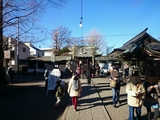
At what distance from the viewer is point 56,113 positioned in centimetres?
702

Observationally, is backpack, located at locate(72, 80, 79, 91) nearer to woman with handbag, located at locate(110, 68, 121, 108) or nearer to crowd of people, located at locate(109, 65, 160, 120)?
woman with handbag, located at locate(110, 68, 121, 108)

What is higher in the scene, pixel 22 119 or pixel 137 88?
pixel 137 88

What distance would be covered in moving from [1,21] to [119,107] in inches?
303

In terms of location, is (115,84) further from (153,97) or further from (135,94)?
(135,94)

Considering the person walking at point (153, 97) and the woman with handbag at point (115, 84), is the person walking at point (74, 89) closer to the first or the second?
the woman with handbag at point (115, 84)

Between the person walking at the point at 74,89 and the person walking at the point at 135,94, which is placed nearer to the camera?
the person walking at the point at 135,94

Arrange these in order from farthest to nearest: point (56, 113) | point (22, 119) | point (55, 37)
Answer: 1. point (55, 37)
2. point (56, 113)
3. point (22, 119)

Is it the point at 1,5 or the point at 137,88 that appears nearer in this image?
the point at 137,88

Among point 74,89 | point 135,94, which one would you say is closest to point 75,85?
point 74,89

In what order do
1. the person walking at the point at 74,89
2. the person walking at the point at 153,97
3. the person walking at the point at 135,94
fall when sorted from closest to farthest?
1. the person walking at the point at 135,94
2. the person walking at the point at 153,97
3. the person walking at the point at 74,89

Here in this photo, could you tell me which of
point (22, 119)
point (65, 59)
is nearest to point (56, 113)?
point (22, 119)

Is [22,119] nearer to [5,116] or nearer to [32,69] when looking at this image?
[5,116]

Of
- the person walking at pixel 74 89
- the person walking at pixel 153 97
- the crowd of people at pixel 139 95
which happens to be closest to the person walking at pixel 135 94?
the crowd of people at pixel 139 95

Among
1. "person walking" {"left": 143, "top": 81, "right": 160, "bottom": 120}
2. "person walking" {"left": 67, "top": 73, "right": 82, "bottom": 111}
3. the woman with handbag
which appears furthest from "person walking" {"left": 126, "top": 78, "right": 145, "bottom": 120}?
the woman with handbag
